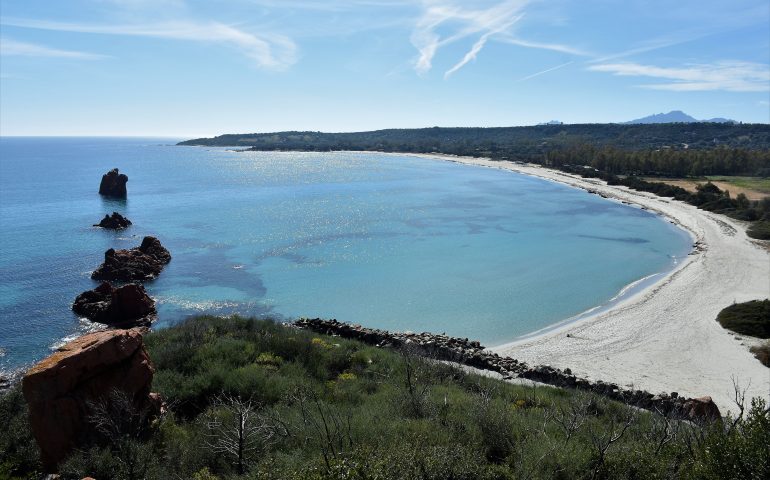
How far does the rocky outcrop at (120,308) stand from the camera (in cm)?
2588

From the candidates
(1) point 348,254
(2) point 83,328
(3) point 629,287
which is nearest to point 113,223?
(1) point 348,254

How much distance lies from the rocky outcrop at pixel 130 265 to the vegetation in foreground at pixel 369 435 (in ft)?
67.9

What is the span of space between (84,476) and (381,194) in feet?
241

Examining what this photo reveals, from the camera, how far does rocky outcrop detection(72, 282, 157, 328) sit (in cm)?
2588

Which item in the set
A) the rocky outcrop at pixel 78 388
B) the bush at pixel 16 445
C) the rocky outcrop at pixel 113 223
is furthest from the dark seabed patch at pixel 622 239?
the rocky outcrop at pixel 113 223

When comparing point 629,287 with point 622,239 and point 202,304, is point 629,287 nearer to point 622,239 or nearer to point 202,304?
point 622,239

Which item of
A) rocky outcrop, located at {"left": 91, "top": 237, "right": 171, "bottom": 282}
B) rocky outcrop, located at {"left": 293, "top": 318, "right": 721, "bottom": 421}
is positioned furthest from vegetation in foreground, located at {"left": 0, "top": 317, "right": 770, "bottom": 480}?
rocky outcrop, located at {"left": 91, "top": 237, "right": 171, "bottom": 282}

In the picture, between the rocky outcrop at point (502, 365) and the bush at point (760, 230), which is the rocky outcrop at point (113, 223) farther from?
the bush at point (760, 230)

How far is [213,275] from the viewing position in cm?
3559

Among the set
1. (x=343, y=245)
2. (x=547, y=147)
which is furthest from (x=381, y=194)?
(x=547, y=147)

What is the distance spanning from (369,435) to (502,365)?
11803 mm

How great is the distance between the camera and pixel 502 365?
20078 millimetres

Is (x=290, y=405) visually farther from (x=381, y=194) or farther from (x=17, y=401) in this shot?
(x=381, y=194)

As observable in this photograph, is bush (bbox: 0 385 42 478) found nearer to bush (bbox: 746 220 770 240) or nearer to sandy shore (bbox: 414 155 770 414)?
sandy shore (bbox: 414 155 770 414)
